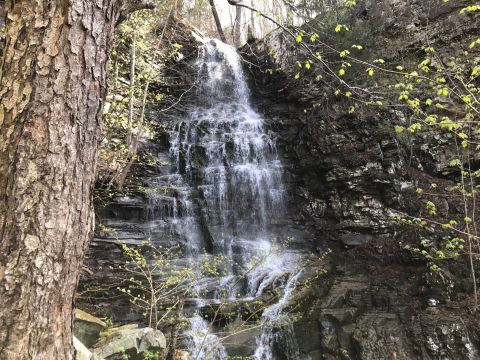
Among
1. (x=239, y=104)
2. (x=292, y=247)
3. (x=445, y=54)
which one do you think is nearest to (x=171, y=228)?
(x=292, y=247)

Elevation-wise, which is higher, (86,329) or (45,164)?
(45,164)

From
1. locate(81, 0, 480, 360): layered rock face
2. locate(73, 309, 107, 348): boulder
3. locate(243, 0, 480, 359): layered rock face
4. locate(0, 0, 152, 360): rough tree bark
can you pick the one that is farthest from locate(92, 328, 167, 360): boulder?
locate(0, 0, 152, 360): rough tree bark

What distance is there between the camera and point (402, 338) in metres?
5.61

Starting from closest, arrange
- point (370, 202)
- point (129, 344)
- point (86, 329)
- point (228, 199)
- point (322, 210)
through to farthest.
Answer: point (129, 344)
point (86, 329)
point (370, 202)
point (228, 199)
point (322, 210)

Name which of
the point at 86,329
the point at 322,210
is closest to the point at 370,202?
the point at 322,210

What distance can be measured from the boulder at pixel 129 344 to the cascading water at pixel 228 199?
2005mm

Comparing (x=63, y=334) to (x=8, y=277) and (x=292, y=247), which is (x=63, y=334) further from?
(x=292, y=247)

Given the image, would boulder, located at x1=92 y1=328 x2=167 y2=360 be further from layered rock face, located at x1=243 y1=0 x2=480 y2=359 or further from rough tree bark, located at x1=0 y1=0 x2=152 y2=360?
rough tree bark, located at x1=0 y1=0 x2=152 y2=360

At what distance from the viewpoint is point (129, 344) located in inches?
168

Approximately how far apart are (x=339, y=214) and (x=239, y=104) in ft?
19.1

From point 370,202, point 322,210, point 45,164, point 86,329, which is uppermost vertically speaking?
point 45,164

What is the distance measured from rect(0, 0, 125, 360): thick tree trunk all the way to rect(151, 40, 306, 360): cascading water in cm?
530

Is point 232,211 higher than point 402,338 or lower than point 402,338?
higher

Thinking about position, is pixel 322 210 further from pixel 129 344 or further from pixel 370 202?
pixel 129 344
